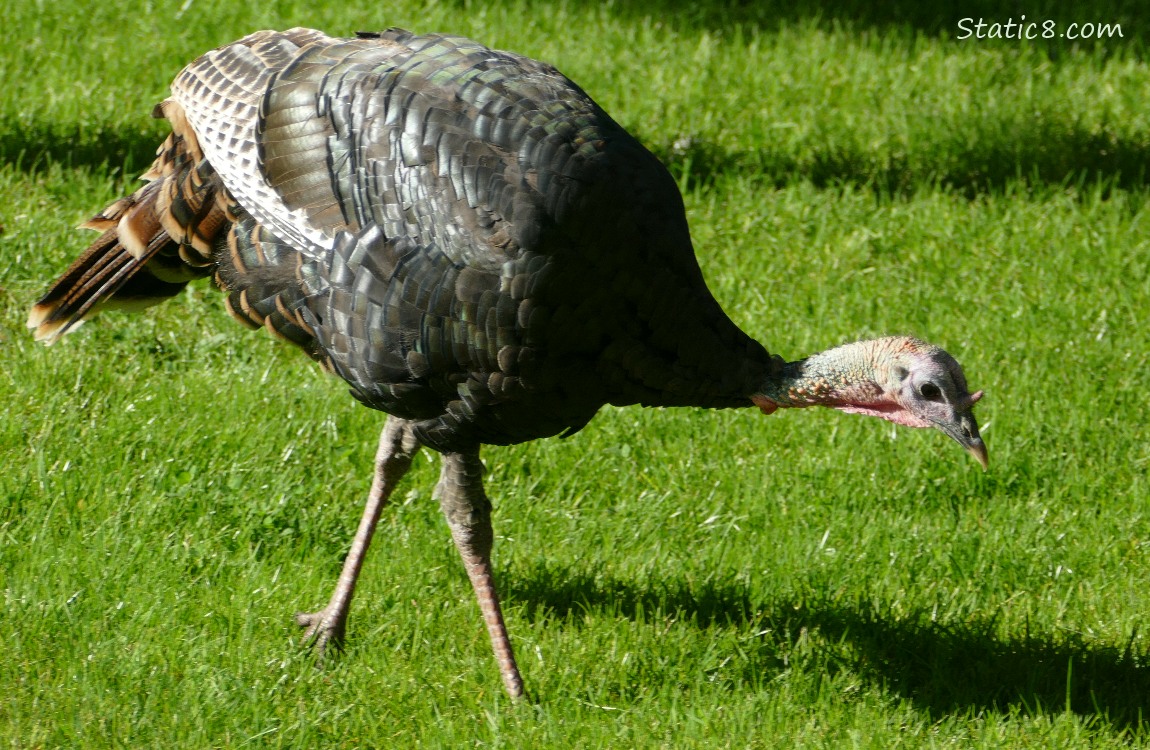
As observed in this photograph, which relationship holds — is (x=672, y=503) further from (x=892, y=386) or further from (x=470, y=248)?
(x=470, y=248)

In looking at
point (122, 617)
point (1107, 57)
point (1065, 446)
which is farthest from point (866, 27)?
point (122, 617)

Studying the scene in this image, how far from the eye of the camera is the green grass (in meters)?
3.80

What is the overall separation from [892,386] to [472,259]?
111cm

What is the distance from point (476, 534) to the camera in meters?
3.91

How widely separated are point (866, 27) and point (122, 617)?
5910mm

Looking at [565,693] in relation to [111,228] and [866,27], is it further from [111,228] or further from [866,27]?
[866,27]

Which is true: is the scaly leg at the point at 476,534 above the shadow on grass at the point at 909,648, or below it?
above

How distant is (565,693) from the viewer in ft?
12.7

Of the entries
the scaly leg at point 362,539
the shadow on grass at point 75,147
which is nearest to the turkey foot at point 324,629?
the scaly leg at point 362,539

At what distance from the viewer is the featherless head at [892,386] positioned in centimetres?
346

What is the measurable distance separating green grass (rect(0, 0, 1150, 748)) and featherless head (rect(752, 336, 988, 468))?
0.88 metres

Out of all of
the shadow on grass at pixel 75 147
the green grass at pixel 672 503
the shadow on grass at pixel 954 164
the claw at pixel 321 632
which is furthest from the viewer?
the shadow on grass at pixel 954 164

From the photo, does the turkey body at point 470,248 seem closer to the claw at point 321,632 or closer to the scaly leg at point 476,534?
the scaly leg at point 476,534

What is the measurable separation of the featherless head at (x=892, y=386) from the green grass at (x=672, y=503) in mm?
882
